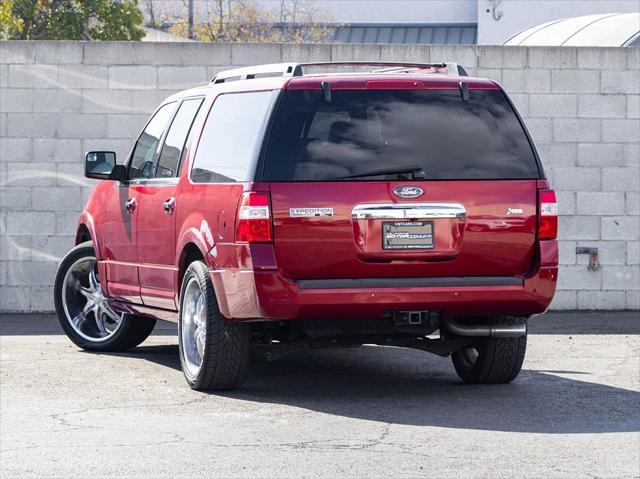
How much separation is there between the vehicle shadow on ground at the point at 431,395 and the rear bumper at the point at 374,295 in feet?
1.85

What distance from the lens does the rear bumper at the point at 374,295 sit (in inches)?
340

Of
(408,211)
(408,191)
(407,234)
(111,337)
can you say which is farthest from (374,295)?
(111,337)

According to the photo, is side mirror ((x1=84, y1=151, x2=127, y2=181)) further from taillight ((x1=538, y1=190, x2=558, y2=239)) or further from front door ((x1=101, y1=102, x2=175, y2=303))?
taillight ((x1=538, y1=190, x2=558, y2=239))

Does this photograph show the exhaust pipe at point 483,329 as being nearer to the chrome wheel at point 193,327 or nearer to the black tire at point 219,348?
the black tire at point 219,348

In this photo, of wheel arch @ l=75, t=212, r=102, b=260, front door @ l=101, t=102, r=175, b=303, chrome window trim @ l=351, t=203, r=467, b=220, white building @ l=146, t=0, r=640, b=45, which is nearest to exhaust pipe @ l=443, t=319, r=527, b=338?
chrome window trim @ l=351, t=203, r=467, b=220

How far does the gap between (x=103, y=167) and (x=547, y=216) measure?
11.8 feet

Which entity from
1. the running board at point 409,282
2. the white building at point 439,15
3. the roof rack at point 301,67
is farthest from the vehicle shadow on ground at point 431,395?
the white building at point 439,15

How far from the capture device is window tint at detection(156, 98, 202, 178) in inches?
399

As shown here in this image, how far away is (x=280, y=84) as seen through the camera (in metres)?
8.99

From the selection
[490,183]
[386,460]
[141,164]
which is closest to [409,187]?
[490,183]

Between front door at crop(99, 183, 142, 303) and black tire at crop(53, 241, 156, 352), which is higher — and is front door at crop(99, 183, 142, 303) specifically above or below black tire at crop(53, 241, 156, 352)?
above

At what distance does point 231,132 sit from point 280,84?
518 millimetres

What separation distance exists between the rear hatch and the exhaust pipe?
447 mm

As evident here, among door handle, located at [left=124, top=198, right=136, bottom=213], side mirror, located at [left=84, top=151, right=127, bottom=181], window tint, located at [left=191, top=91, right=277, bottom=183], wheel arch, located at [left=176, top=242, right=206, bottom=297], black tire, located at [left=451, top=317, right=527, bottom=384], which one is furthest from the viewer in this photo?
side mirror, located at [left=84, top=151, right=127, bottom=181]
